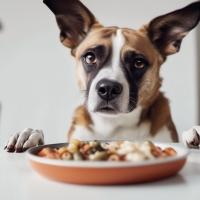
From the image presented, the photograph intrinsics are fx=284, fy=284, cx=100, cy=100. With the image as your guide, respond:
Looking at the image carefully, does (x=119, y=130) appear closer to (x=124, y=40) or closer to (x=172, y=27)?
(x=124, y=40)

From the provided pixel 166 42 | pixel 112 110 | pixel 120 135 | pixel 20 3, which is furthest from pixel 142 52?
pixel 20 3

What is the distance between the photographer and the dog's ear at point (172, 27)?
1.43 meters

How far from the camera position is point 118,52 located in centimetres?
139

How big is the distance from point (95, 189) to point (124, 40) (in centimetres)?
104

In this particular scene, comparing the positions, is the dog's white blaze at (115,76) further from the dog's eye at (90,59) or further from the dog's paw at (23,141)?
the dog's paw at (23,141)

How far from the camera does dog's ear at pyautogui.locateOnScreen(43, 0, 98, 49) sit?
4.86 feet

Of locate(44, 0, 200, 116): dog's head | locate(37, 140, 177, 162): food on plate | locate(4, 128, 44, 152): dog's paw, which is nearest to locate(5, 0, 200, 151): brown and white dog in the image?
locate(44, 0, 200, 116): dog's head

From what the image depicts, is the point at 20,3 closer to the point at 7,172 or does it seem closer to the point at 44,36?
the point at 44,36

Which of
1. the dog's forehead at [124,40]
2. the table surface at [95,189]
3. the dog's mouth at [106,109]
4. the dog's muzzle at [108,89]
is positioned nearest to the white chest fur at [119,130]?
the dog's mouth at [106,109]

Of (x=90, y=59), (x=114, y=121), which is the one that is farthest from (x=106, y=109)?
(x=90, y=59)

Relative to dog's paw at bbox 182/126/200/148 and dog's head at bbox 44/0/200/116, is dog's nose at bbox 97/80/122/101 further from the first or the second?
dog's paw at bbox 182/126/200/148

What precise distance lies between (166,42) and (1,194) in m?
1.22

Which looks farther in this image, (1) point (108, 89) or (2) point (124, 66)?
(2) point (124, 66)

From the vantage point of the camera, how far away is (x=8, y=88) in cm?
178
